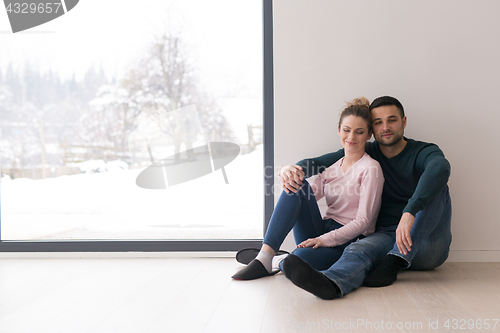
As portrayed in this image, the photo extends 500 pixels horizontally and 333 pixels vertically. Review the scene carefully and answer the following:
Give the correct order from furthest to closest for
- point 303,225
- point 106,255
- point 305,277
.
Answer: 1. point 106,255
2. point 303,225
3. point 305,277

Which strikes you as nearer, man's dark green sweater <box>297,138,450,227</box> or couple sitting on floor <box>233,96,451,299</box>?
couple sitting on floor <box>233,96,451,299</box>

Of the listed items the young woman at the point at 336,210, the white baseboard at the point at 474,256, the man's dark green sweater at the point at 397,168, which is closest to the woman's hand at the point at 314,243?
the young woman at the point at 336,210

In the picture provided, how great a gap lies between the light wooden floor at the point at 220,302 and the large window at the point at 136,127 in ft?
1.69

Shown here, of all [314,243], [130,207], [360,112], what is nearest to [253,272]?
[314,243]

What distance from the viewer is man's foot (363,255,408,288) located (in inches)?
64.6

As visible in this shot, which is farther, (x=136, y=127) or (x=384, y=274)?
(x=136, y=127)

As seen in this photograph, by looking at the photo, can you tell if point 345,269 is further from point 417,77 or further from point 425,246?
point 417,77

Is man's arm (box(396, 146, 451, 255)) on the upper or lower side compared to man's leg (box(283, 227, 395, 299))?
upper

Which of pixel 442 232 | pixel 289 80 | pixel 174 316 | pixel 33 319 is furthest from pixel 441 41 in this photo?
pixel 33 319

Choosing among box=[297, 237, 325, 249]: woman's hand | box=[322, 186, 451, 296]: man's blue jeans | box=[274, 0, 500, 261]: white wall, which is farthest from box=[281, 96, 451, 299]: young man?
box=[274, 0, 500, 261]: white wall

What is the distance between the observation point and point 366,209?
176cm

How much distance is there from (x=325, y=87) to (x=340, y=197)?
2.19ft

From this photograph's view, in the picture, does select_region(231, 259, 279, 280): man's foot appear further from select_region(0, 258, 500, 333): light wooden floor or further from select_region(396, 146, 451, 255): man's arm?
select_region(396, 146, 451, 255): man's arm

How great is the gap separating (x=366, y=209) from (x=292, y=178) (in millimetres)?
366
